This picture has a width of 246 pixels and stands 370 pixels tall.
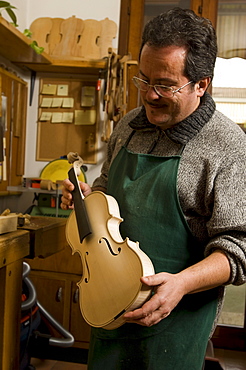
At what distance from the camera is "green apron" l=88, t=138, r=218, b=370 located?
1297mm

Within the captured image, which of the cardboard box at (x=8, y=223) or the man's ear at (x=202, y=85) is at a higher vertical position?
the man's ear at (x=202, y=85)

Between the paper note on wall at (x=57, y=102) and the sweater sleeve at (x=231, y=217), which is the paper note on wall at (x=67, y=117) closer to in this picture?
the paper note on wall at (x=57, y=102)

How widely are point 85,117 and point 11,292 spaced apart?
2.38 metres

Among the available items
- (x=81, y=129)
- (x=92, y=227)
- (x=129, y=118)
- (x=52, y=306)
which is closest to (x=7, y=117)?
(x=81, y=129)

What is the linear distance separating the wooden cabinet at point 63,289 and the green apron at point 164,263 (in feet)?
6.12

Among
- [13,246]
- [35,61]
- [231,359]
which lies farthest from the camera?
[35,61]

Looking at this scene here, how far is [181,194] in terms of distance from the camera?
4.19 ft

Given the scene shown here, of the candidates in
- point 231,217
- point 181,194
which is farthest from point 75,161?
point 231,217

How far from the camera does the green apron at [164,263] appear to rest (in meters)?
1.30

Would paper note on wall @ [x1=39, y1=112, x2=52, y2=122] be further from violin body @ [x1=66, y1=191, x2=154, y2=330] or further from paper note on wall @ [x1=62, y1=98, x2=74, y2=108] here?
violin body @ [x1=66, y1=191, x2=154, y2=330]

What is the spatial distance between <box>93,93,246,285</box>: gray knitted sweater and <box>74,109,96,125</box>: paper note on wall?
7.82 feet

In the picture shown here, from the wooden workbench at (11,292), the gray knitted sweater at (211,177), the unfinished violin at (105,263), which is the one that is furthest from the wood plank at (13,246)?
the gray knitted sweater at (211,177)

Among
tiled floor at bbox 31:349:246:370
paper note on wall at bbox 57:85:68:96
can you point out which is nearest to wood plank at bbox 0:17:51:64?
paper note on wall at bbox 57:85:68:96

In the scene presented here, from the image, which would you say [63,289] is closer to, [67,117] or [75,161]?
[67,117]
